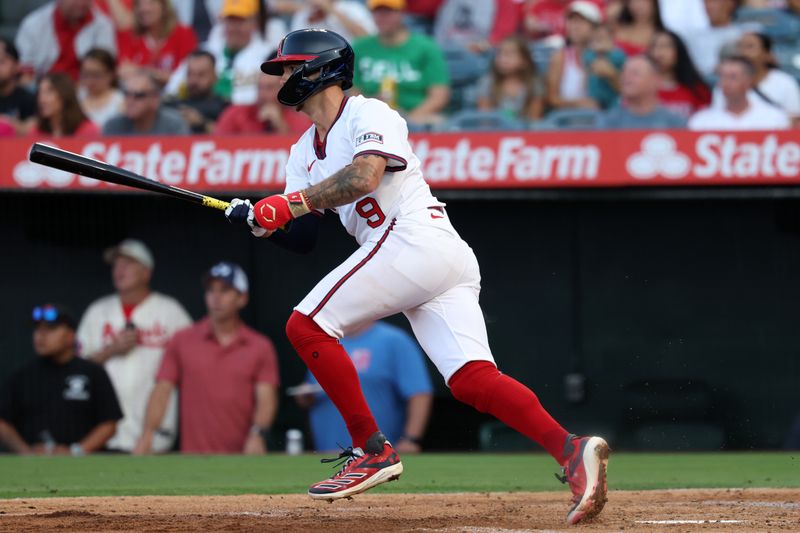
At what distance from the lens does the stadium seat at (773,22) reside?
→ 9102 millimetres

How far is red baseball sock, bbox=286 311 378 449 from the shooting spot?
4.29m

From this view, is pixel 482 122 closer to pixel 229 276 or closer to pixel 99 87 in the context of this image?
pixel 229 276

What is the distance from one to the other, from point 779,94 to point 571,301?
6.12ft

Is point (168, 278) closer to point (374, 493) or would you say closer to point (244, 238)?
point (244, 238)

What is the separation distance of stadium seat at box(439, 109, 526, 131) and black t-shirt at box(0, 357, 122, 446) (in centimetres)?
265

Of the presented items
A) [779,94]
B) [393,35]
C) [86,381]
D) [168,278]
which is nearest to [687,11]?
[779,94]

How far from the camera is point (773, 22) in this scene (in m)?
9.12

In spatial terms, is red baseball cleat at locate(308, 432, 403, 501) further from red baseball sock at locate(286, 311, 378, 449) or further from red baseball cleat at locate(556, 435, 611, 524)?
red baseball cleat at locate(556, 435, 611, 524)

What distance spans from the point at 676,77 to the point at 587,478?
16.4 ft

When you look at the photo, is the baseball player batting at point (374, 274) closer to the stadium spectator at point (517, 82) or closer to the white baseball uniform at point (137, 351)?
the white baseball uniform at point (137, 351)

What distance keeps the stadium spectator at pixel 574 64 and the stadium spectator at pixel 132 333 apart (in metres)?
2.92

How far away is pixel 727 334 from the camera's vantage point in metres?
7.98

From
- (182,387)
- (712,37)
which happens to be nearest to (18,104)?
(182,387)

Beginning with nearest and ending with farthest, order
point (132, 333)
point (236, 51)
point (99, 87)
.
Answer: point (132, 333), point (99, 87), point (236, 51)
